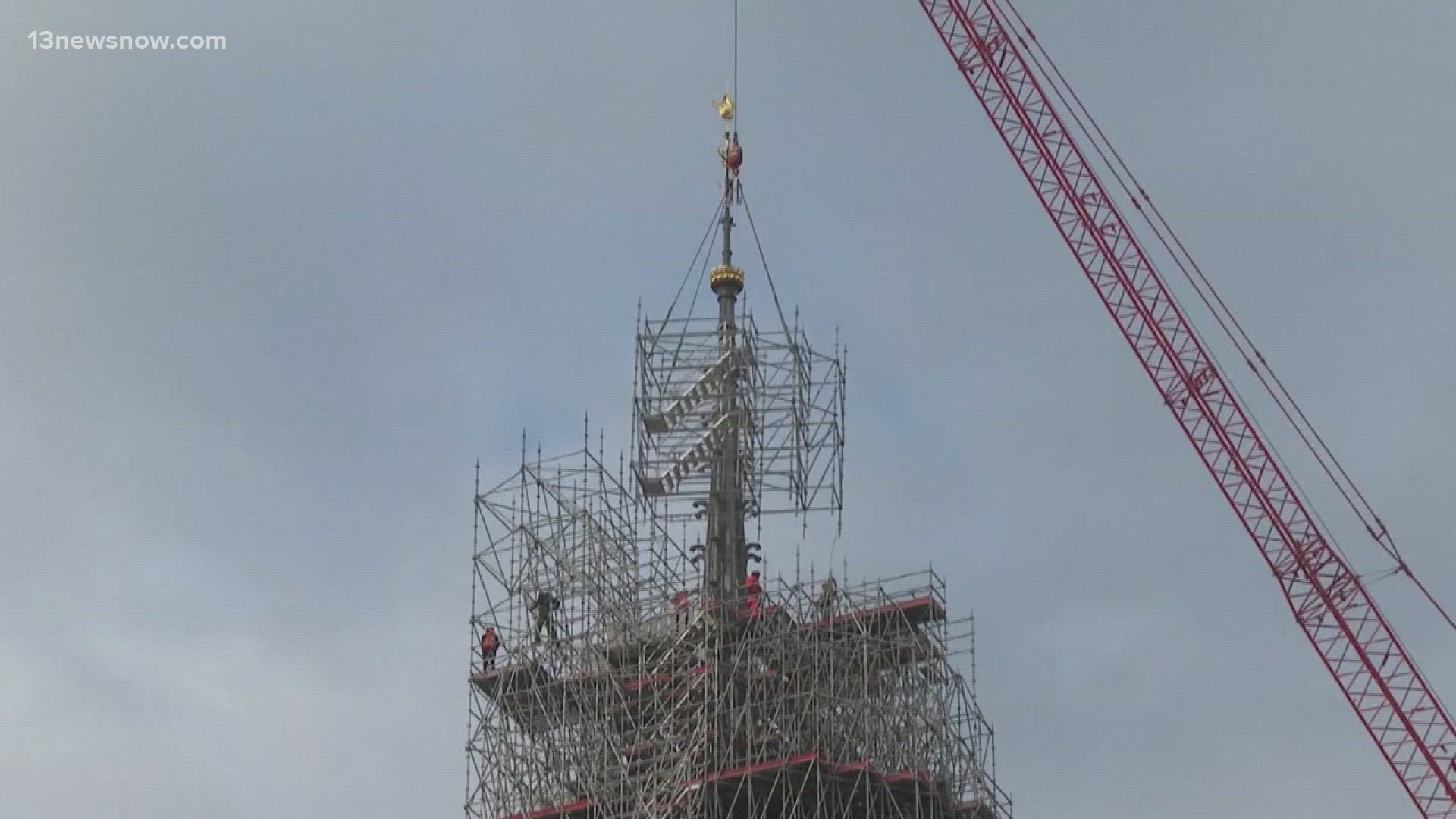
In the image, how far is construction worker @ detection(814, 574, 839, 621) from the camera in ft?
397

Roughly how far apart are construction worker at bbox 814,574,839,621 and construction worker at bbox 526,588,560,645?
1249 cm

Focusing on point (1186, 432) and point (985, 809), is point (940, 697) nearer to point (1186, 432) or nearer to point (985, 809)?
point (985, 809)

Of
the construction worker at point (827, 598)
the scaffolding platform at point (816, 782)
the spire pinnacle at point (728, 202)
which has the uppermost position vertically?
the spire pinnacle at point (728, 202)

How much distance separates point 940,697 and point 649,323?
25.3 m

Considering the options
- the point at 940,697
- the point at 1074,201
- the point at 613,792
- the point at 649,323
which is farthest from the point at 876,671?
the point at 1074,201

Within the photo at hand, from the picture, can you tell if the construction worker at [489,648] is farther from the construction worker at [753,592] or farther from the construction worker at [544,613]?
the construction worker at [753,592]

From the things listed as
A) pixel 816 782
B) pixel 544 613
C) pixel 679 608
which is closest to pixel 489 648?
pixel 544 613

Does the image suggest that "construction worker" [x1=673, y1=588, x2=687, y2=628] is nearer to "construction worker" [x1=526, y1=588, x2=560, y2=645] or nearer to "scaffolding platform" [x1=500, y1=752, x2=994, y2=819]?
"construction worker" [x1=526, y1=588, x2=560, y2=645]

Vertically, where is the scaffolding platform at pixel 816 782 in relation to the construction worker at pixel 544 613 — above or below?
below

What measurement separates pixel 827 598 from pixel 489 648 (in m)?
16.2

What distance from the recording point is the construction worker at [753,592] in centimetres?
12138

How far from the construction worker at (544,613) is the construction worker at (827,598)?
1249 cm

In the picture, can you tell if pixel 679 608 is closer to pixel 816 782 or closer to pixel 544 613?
pixel 544 613

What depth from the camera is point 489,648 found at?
124812 mm
